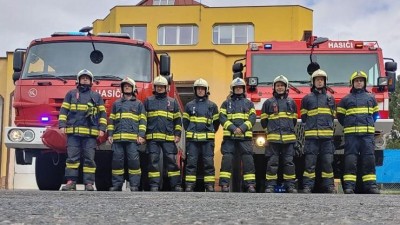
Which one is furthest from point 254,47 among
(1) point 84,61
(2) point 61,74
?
(2) point 61,74

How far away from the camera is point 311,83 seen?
940 centimetres

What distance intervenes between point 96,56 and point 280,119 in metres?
2.93

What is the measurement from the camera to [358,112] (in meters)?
8.74

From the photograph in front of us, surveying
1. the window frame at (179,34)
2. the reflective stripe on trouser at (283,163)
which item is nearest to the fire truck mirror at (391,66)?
the reflective stripe on trouser at (283,163)

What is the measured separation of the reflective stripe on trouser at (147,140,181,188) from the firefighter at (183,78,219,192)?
196 millimetres

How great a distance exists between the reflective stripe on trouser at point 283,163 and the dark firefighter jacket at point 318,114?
0.36 metres

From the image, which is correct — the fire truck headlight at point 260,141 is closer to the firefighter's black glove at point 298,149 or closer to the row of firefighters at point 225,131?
the row of firefighters at point 225,131

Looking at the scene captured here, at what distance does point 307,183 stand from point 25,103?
423 cm

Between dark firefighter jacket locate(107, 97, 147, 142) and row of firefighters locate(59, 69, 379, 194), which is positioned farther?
dark firefighter jacket locate(107, 97, 147, 142)

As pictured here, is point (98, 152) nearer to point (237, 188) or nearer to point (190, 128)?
point (190, 128)

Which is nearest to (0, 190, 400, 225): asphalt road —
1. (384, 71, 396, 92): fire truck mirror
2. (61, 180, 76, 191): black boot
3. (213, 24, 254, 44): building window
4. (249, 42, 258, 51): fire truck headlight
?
(61, 180, 76, 191): black boot

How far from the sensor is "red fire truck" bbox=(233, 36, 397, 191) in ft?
31.4

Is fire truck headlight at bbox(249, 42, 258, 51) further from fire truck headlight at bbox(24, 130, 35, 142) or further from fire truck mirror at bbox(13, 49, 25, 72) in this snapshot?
fire truck headlight at bbox(24, 130, 35, 142)

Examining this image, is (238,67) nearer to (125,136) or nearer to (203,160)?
(203,160)
